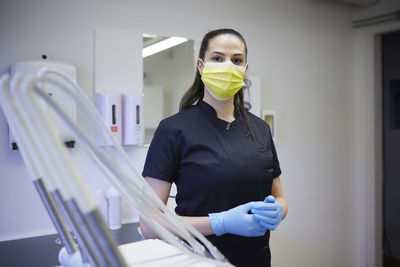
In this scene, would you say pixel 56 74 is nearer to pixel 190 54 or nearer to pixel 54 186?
pixel 54 186

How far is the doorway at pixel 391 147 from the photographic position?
393 centimetres

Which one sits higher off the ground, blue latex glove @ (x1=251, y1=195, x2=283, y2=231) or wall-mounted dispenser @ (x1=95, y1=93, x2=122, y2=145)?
wall-mounted dispenser @ (x1=95, y1=93, x2=122, y2=145)

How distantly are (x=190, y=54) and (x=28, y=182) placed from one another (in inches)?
49.0

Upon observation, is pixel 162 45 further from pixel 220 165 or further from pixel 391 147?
pixel 391 147

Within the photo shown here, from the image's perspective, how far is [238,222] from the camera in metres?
1.01

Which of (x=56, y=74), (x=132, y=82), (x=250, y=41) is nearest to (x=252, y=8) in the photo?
(x=250, y=41)

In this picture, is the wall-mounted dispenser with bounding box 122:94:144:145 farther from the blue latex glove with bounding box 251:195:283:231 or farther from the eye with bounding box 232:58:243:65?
the blue latex glove with bounding box 251:195:283:231

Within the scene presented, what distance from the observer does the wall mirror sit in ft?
7.17

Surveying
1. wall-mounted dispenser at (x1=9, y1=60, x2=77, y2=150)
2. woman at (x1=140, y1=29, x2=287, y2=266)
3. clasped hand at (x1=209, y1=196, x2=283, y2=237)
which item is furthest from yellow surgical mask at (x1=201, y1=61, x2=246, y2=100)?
wall-mounted dispenser at (x1=9, y1=60, x2=77, y2=150)

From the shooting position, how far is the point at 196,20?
235 centimetres

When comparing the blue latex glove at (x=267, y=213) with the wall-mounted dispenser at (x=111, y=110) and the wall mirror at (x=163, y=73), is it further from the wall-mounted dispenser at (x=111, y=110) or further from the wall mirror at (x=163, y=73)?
the wall mirror at (x=163, y=73)

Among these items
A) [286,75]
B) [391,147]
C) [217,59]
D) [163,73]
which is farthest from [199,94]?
[391,147]

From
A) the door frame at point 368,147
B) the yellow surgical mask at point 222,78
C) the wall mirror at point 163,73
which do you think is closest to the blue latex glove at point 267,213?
the yellow surgical mask at point 222,78

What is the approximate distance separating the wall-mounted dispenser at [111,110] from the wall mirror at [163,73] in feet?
0.82
